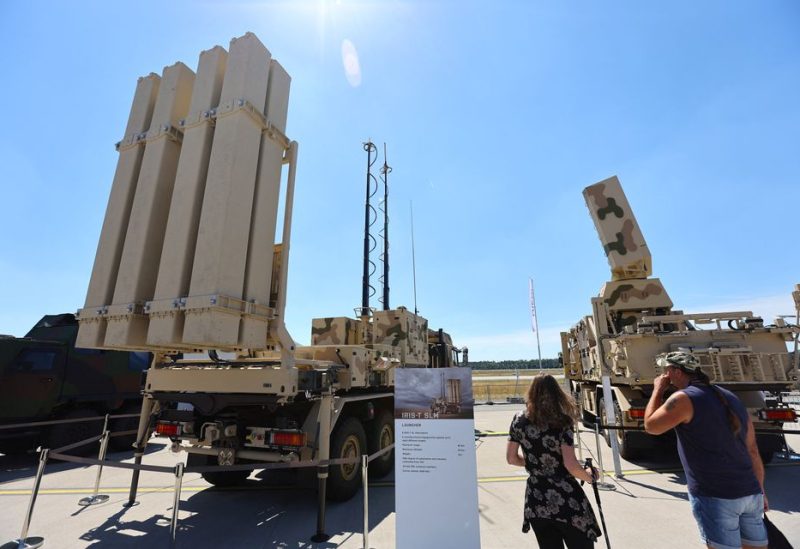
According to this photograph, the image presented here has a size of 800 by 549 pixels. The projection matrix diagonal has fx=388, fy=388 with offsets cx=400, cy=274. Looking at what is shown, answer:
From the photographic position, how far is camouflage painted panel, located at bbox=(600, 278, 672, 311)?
7160 mm

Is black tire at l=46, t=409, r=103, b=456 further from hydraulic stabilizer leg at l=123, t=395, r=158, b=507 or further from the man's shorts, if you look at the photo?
the man's shorts

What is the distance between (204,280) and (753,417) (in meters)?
6.80

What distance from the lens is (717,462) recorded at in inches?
84.0

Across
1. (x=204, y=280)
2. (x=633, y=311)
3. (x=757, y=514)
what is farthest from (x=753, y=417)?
(x=204, y=280)

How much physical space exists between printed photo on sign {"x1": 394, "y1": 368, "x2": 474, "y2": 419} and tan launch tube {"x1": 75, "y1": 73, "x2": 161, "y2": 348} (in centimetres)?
317

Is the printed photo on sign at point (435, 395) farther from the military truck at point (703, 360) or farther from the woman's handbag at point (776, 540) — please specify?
the military truck at point (703, 360)

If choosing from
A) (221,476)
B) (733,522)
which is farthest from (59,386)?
(733,522)

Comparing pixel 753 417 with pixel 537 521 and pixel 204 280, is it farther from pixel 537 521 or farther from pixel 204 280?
pixel 204 280

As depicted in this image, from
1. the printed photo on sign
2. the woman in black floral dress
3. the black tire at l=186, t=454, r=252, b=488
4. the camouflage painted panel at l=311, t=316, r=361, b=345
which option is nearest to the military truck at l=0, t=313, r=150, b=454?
the black tire at l=186, t=454, r=252, b=488

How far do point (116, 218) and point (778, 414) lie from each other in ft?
26.9

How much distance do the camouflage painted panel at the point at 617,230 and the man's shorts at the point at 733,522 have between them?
6.06 metres

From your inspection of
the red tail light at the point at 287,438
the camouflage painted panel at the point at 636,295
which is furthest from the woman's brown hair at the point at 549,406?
the camouflage painted panel at the point at 636,295

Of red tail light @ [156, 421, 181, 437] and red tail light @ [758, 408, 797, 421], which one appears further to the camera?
red tail light @ [758, 408, 797, 421]

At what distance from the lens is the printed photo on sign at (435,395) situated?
2916 millimetres
